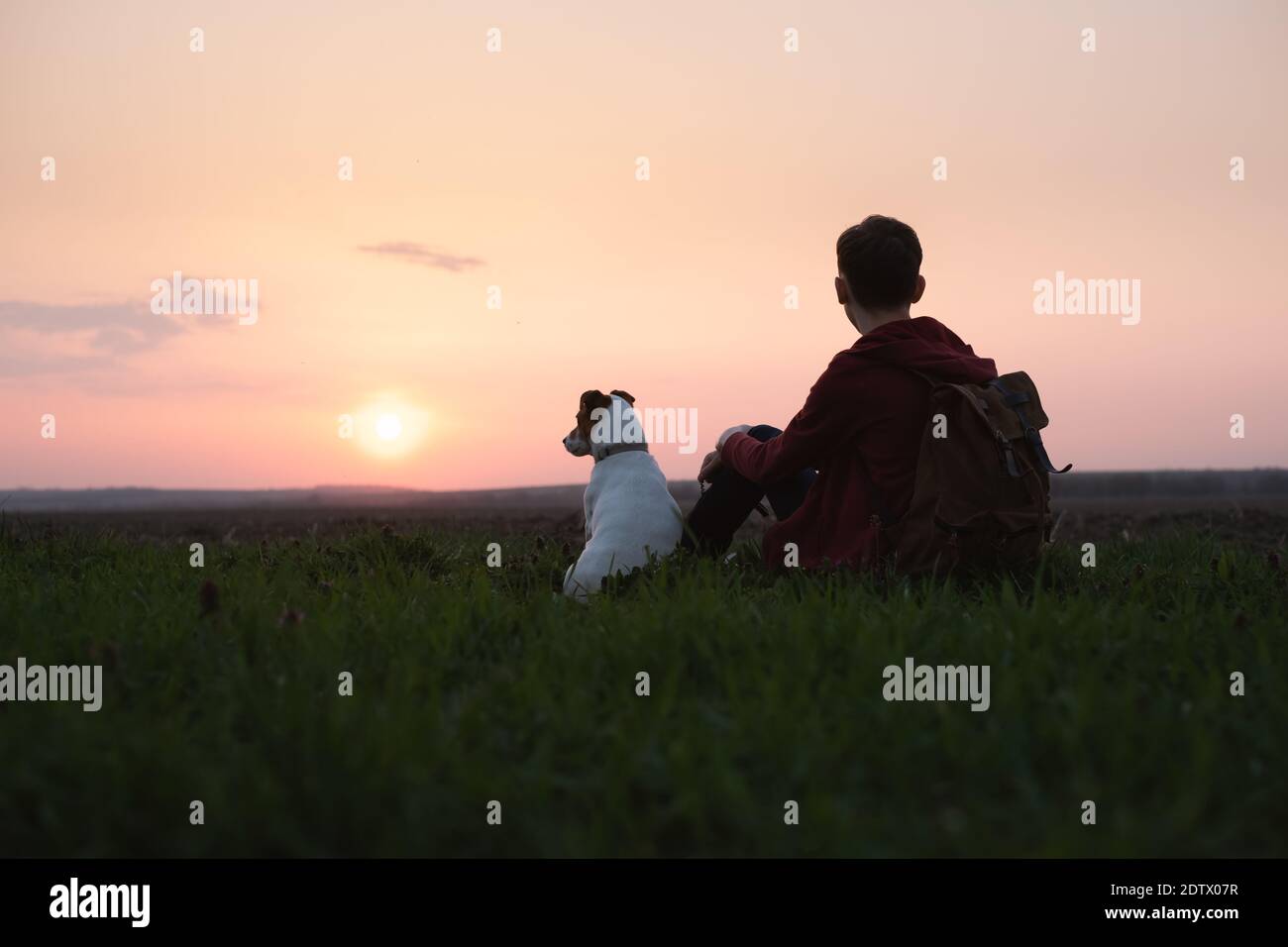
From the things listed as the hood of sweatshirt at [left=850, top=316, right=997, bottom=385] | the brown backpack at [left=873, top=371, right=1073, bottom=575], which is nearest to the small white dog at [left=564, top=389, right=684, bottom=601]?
the brown backpack at [left=873, top=371, right=1073, bottom=575]

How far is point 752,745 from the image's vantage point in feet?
8.29

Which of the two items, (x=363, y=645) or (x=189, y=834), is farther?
(x=363, y=645)

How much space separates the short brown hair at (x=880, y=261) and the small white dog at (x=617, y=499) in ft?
4.98

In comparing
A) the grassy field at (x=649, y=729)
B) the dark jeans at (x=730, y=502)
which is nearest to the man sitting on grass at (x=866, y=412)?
the dark jeans at (x=730, y=502)

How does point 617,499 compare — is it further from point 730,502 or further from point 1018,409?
point 1018,409

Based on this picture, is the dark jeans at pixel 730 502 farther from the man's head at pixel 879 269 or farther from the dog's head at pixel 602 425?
the man's head at pixel 879 269

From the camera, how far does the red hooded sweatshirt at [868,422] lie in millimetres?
4539

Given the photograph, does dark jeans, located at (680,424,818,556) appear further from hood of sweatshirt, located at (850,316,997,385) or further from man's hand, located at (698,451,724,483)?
hood of sweatshirt, located at (850,316,997,385)

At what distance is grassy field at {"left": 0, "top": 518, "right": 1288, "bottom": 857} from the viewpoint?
7.11 feet

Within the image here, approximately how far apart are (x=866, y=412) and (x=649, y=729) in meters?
2.39

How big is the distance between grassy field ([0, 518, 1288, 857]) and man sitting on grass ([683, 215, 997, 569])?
545 mm
